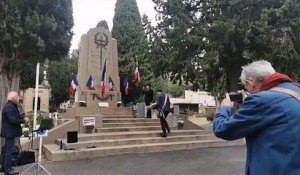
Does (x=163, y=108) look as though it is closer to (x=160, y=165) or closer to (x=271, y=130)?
(x=160, y=165)

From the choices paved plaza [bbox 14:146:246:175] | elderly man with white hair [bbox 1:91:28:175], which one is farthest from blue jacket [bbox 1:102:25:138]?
paved plaza [bbox 14:146:246:175]

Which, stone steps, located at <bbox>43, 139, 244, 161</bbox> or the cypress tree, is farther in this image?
the cypress tree

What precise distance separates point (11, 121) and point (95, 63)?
38.5ft

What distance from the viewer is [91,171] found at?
9.66 meters

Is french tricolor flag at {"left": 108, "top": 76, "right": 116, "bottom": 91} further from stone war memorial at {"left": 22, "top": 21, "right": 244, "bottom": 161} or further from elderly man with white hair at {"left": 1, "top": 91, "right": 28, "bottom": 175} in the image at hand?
elderly man with white hair at {"left": 1, "top": 91, "right": 28, "bottom": 175}

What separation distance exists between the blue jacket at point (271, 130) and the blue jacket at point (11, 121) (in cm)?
658

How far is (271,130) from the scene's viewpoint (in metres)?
2.65

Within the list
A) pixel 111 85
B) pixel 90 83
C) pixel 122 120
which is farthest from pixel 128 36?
pixel 122 120

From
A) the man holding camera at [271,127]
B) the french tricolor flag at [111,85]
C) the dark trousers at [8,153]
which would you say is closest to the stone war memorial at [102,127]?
the french tricolor flag at [111,85]

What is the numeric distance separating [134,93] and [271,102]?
1542 inches

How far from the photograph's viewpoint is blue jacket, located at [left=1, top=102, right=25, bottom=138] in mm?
8508

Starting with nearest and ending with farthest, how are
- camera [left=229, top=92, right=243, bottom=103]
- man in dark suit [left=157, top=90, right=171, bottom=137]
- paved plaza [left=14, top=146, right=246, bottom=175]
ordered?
camera [left=229, top=92, right=243, bottom=103] < paved plaza [left=14, top=146, right=246, bottom=175] < man in dark suit [left=157, top=90, right=171, bottom=137]

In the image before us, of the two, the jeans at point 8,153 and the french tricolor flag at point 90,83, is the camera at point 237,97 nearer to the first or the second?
the jeans at point 8,153

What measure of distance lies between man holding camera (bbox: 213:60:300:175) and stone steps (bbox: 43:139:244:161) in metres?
9.26
